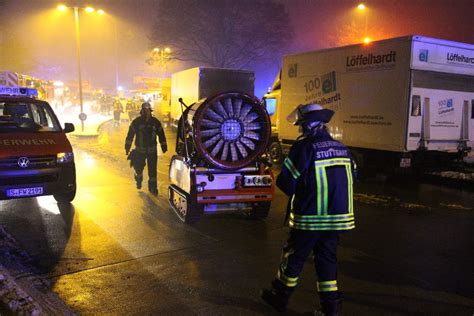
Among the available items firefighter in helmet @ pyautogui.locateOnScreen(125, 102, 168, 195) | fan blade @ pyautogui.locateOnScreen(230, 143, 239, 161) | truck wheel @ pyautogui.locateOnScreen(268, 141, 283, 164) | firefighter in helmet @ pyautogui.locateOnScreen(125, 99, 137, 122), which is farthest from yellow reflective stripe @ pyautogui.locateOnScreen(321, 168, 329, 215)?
firefighter in helmet @ pyautogui.locateOnScreen(125, 99, 137, 122)

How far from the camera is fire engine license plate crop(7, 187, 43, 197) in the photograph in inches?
253

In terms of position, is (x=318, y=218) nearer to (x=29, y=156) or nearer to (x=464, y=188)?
(x=29, y=156)

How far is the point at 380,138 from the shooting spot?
33.2ft

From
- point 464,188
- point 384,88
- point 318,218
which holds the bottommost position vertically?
point 464,188

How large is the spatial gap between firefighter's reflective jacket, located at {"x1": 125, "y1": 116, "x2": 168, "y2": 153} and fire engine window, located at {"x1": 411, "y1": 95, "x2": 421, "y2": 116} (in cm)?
544

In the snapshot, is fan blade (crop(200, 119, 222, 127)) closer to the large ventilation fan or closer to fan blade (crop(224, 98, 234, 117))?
the large ventilation fan

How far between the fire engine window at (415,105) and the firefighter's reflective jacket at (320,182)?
22.0ft

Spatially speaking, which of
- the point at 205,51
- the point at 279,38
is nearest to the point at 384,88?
the point at 279,38

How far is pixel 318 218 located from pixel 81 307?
89.4 inches

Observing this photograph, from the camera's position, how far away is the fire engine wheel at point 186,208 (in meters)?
6.24

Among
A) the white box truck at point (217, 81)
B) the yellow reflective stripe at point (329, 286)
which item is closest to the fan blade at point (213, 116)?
the yellow reflective stripe at point (329, 286)

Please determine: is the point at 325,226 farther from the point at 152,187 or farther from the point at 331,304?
the point at 152,187

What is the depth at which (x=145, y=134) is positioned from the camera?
8562mm

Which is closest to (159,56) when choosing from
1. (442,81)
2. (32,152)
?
(442,81)
